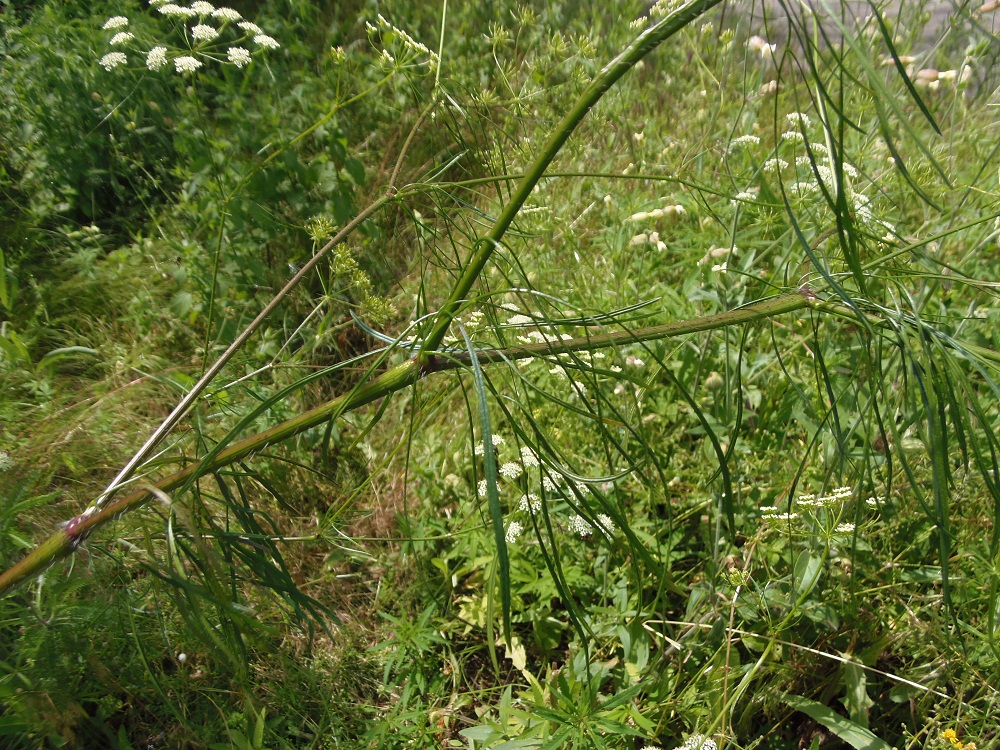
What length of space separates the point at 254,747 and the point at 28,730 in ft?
1.18

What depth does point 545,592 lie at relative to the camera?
1579mm

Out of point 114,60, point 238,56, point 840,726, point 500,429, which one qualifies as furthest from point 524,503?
point 114,60

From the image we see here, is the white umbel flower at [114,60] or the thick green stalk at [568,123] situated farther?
the white umbel flower at [114,60]

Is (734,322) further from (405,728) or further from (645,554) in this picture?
(405,728)

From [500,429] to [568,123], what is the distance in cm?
139

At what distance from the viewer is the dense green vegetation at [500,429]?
83 cm

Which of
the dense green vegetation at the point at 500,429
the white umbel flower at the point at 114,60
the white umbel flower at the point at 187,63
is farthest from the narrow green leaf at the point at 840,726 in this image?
the white umbel flower at the point at 114,60

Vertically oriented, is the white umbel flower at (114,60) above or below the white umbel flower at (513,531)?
above

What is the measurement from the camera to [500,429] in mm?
1954

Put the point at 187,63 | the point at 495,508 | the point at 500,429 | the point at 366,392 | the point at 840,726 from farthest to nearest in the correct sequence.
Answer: the point at 500,429, the point at 187,63, the point at 840,726, the point at 366,392, the point at 495,508

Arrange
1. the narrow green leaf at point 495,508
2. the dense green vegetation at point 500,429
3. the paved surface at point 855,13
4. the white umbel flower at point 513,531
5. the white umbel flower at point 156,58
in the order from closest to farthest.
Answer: the narrow green leaf at point 495,508 < the paved surface at point 855,13 < the dense green vegetation at point 500,429 < the white umbel flower at point 513,531 < the white umbel flower at point 156,58

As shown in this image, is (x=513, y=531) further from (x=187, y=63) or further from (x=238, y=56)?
(x=238, y=56)

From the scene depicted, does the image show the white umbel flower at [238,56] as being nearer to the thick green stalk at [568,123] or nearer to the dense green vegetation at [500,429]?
the dense green vegetation at [500,429]

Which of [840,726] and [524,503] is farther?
[524,503]
